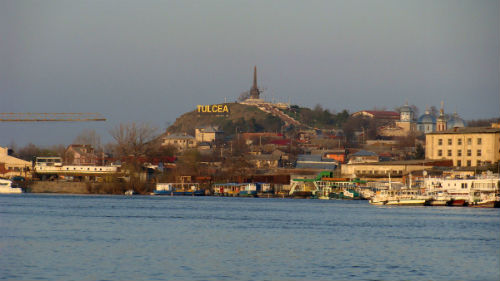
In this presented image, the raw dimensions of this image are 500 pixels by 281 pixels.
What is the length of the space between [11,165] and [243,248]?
293 feet

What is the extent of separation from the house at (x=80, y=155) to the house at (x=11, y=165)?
6.87 m

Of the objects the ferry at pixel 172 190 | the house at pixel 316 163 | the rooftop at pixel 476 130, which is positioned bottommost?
the ferry at pixel 172 190

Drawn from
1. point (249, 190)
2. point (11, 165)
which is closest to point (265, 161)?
point (249, 190)

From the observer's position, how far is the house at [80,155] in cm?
12136

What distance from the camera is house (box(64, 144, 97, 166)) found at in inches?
4778

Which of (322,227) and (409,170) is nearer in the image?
(322,227)

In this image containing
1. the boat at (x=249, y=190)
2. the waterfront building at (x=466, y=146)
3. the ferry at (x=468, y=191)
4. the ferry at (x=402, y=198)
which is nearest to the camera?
the ferry at (x=468, y=191)

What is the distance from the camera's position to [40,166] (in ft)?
369

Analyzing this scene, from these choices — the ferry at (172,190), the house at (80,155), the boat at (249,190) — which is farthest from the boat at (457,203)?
the house at (80,155)

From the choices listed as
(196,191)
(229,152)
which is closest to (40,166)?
(196,191)

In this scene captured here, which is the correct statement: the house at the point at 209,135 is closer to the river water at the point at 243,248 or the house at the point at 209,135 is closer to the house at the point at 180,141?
the house at the point at 180,141

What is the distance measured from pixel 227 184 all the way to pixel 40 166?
24933 millimetres

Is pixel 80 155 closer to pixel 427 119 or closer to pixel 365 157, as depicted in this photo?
pixel 365 157

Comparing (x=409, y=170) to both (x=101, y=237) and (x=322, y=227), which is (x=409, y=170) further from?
(x=101, y=237)
